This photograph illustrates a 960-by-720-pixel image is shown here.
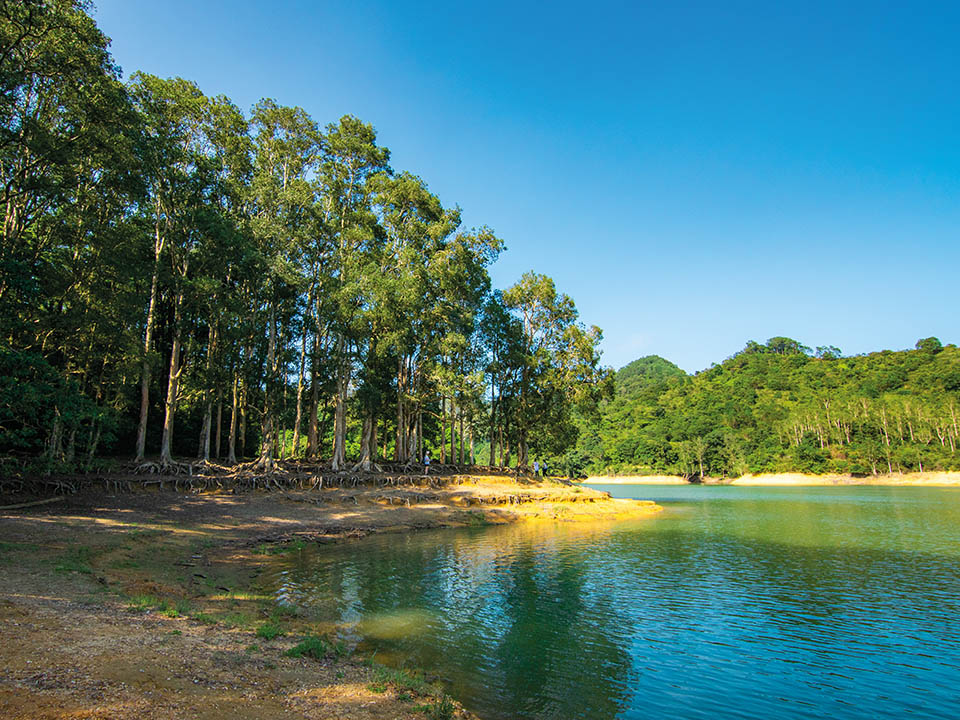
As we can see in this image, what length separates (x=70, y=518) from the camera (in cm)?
1875

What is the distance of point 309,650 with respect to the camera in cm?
881

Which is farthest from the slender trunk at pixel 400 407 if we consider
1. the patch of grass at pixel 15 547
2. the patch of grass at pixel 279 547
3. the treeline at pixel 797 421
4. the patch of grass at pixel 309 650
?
the treeline at pixel 797 421

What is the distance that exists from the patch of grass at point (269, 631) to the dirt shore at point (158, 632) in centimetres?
7

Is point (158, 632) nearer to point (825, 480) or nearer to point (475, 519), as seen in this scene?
point (475, 519)

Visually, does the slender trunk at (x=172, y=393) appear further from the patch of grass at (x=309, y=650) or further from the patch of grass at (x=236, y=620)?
the patch of grass at (x=309, y=650)

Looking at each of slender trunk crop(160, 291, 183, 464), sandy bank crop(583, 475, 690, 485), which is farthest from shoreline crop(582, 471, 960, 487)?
slender trunk crop(160, 291, 183, 464)

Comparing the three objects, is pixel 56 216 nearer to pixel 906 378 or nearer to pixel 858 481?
pixel 858 481

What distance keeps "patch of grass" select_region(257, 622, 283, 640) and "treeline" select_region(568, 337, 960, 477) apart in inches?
2898

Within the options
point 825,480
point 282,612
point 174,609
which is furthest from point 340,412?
point 825,480

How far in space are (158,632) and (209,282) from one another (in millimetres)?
23285

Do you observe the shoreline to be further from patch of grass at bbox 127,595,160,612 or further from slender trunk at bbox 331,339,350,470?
patch of grass at bbox 127,595,160,612

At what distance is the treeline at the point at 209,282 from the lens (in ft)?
61.5

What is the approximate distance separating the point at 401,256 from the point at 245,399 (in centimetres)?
1690

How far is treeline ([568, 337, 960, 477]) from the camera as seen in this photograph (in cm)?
9419
